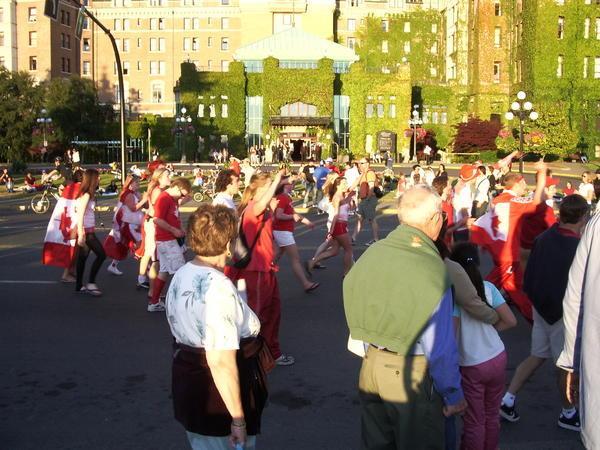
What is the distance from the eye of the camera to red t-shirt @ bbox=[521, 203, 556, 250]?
7465 millimetres

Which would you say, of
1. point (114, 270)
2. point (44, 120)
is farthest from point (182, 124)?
point (114, 270)

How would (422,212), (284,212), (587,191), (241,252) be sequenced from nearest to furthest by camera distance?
(422,212)
(241,252)
(284,212)
(587,191)

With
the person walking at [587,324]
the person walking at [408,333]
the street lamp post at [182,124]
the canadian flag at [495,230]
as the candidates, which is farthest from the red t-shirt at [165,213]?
the street lamp post at [182,124]

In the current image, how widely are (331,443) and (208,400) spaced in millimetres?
1965

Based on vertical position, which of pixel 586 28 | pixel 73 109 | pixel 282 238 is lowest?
pixel 282 238

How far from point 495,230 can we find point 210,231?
5074 mm

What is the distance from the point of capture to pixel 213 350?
10.4 feet

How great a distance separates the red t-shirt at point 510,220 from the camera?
764 centimetres

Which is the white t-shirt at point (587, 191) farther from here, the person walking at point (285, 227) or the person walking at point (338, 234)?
the person walking at point (285, 227)

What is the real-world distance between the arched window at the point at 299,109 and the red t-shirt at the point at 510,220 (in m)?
57.5

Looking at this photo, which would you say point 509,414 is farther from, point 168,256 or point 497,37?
point 497,37

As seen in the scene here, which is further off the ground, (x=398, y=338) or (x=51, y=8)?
(x=51, y=8)

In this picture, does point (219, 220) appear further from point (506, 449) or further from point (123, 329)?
point (123, 329)

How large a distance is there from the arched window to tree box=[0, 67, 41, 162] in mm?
21158
